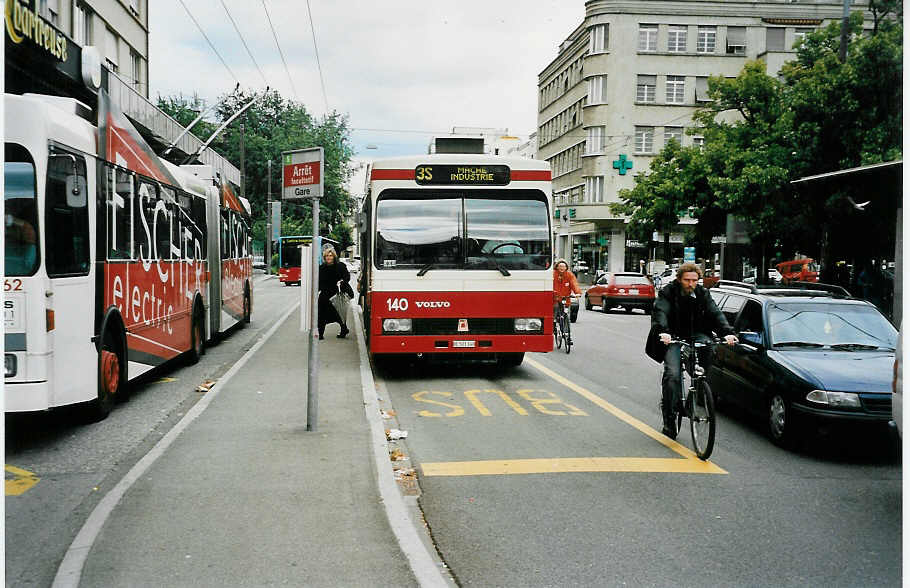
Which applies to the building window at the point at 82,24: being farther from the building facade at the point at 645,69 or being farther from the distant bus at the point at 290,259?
the building facade at the point at 645,69

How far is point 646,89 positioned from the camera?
55.9 m

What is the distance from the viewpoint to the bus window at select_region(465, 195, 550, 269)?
12.2 metres

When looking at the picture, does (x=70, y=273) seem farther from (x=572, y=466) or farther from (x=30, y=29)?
(x=572, y=466)

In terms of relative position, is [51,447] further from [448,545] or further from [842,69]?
[842,69]

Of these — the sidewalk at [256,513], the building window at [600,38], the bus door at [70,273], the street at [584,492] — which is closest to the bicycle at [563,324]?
the street at [584,492]

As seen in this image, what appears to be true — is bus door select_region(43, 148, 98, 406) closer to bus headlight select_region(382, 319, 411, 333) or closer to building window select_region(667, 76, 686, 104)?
bus headlight select_region(382, 319, 411, 333)

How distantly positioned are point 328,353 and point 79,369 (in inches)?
293

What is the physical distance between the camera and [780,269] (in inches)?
1422

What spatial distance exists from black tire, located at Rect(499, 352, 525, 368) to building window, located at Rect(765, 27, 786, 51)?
4640 centimetres

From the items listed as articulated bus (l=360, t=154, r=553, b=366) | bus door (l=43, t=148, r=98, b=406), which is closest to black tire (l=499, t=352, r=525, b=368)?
articulated bus (l=360, t=154, r=553, b=366)

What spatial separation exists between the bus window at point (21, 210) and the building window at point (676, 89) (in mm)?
52769

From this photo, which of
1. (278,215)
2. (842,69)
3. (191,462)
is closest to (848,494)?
(191,462)

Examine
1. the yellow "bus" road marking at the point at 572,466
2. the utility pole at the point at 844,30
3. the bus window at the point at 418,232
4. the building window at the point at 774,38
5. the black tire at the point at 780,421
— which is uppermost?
the building window at the point at 774,38

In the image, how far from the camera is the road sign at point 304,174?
8.54 metres
